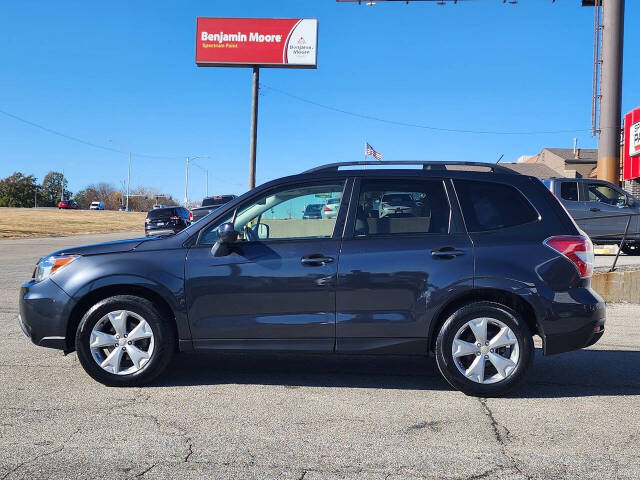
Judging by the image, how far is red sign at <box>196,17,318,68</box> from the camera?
37438mm

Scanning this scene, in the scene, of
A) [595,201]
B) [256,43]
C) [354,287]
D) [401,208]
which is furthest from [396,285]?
[256,43]

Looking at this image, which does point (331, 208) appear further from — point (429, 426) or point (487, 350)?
point (429, 426)

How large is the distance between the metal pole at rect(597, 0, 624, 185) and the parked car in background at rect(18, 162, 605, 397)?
754 inches

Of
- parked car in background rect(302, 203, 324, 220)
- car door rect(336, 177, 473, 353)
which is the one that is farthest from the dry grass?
car door rect(336, 177, 473, 353)

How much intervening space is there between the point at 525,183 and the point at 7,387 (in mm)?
4638

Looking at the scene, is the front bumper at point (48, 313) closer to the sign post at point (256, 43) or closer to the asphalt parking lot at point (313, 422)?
the asphalt parking lot at point (313, 422)

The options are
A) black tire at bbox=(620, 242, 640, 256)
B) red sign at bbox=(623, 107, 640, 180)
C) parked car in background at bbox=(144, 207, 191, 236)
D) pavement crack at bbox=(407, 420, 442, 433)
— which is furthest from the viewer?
parked car in background at bbox=(144, 207, 191, 236)

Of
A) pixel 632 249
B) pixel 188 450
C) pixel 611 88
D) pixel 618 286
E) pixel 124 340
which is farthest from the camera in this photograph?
pixel 611 88

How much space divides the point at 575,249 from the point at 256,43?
3521 cm

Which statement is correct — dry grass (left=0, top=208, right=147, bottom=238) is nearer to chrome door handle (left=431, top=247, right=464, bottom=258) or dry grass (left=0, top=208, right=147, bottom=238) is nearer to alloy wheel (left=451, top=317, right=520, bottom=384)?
chrome door handle (left=431, top=247, right=464, bottom=258)

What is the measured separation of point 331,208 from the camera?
17.1 feet

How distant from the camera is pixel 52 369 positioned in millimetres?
5680

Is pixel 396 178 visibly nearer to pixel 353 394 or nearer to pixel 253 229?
pixel 253 229

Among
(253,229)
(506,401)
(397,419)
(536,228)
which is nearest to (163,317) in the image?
(253,229)
